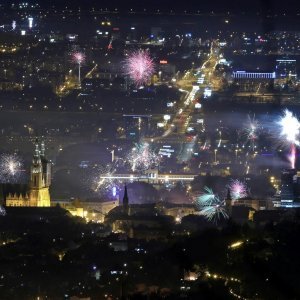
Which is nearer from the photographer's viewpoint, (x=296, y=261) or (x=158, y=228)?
(x=296, y=261)

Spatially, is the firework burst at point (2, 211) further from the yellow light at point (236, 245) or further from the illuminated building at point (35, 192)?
the yellow light at point (236, 245)

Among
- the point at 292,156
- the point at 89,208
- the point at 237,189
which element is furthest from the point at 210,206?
the point at 292,156

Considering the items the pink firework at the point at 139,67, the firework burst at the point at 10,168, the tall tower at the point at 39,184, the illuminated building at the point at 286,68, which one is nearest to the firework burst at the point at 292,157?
the firework burst at the point at 10,168

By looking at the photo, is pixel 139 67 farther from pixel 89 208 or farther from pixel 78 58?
pixel 89 208

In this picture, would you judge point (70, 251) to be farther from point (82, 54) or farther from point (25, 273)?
point (82, 54)

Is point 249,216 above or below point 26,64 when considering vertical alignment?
below

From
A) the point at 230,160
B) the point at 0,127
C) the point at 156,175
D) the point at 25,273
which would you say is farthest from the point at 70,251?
the point at 0,127
